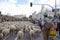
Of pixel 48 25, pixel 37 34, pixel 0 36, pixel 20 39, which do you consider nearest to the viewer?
pixel 48 25

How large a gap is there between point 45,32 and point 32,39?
5.79m

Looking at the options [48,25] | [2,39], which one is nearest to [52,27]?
[48,25]

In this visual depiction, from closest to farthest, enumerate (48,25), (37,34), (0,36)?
1. (48,25)
2. (0,36)
3. (37,34)

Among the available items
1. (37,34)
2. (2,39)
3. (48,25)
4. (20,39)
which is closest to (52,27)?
(48,25)

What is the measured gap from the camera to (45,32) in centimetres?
1112

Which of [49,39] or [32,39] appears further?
[32,39]

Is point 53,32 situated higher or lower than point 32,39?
higher

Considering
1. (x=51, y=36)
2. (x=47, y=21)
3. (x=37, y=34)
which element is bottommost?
(x=37, y=34)

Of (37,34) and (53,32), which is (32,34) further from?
(53,32)

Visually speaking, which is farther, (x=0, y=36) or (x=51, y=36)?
(x=0, y=36)

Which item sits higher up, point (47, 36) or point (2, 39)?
point (47, 36)

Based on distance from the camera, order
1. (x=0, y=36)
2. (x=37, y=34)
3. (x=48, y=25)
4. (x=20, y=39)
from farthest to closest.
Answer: (x=37, y=34) < (x=0, y=36) < (x=20, y=39) < (x=48, y=25)

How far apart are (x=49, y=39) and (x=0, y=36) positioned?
5898mm

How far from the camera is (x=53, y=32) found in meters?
11.1
